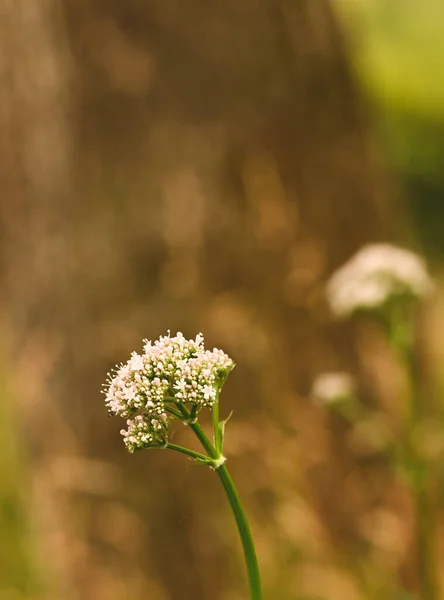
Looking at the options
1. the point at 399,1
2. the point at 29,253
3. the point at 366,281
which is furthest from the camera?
the point at 399,1

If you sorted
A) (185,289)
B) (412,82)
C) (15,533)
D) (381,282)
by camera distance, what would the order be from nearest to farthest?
(381,282)
(185,289)
(15,533)
(412,82)

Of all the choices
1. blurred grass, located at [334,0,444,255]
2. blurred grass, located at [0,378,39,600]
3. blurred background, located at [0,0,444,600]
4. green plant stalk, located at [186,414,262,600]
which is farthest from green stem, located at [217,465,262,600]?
blurred grass, located at [334,0,444,255]

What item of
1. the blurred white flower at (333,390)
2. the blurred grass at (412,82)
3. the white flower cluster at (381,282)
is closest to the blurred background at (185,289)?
the blurred white flower at (333,390)

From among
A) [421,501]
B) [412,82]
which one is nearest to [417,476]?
[421,501]

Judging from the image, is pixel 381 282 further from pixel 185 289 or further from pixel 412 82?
pixel 412 82

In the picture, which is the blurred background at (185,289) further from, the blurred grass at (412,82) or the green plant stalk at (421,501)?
the blurred grass at (412,82)

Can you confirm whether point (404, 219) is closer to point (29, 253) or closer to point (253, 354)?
point (253, 354)

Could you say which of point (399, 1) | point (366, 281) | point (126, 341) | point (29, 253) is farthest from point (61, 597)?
point (399, 1)
